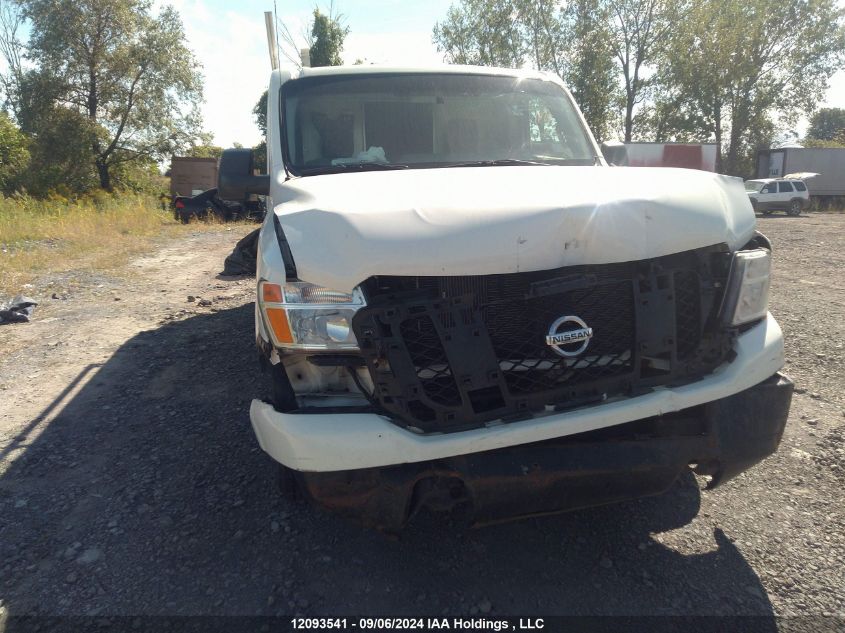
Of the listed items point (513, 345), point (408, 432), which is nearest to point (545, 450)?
point (513, 345)

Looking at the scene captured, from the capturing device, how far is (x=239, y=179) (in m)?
3.66

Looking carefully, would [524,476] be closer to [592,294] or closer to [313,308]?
[592,294]

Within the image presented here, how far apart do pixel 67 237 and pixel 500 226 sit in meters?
12.5

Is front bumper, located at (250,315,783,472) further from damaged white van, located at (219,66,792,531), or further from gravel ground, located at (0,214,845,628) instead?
gravel ground, located at (0,214,845,628)

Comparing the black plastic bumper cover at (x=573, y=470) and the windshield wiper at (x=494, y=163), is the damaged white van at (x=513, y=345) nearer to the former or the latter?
the black plastic bumper cover at (x=573, y=470)

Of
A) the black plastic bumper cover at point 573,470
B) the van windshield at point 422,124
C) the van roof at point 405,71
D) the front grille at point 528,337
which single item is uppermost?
the van roof at point 405,71

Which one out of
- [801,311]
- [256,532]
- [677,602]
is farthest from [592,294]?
[801,311]

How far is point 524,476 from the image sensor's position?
2082 mm

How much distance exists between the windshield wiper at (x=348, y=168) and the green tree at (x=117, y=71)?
2783 centimetres

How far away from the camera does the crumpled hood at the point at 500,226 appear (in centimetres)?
199

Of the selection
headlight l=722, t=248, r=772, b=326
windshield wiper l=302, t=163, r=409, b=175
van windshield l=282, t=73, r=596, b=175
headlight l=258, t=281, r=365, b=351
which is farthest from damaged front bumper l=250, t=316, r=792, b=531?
van windshield l=282, t=73, r=596, b=175

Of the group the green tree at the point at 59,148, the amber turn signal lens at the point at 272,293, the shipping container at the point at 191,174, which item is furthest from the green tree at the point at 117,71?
the amber turn signal lens at the point at 272,293

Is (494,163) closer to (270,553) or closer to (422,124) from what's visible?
(422,124)

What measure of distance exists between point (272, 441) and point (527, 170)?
171cm
